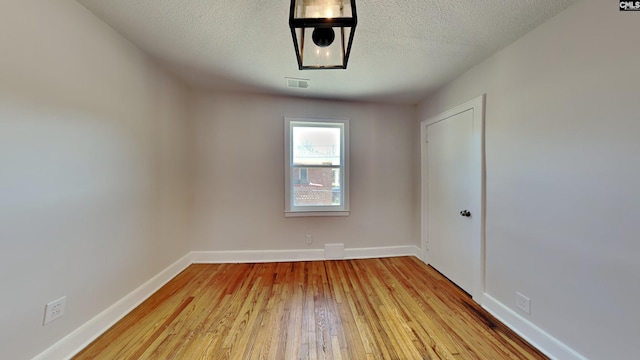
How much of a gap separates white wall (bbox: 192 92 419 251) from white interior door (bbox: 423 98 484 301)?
38 centimetres

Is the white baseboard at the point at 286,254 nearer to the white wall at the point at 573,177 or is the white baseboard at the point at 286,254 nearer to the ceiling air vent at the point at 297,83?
the white wall at the point at 573,177

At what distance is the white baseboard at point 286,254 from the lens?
113 inches

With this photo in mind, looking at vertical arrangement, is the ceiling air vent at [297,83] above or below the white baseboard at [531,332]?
above

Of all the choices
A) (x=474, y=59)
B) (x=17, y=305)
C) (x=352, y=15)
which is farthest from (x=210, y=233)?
(x=474, y=59)

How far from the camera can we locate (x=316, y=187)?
3064 mm

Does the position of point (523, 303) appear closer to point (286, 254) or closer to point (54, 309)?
point (286, 254)

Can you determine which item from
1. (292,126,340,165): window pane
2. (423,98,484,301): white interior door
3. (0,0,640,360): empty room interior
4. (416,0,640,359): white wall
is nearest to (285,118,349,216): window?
(292,126,340,165): window pane

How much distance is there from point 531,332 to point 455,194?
1275mm

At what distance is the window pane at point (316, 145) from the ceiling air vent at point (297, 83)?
23.1 inches

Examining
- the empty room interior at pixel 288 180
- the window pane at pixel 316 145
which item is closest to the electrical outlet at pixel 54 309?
the empty room interior at pixel 288 180

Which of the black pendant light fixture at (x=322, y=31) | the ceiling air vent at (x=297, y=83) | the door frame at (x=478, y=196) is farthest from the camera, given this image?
the ceiling air vent at (x=297, y=83)

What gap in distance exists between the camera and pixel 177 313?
1.85 meters

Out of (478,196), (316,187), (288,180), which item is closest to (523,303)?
(478,196)

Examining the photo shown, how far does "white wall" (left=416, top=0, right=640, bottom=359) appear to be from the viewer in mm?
1120
